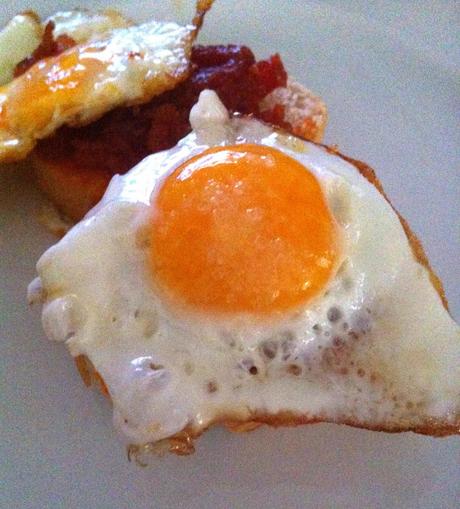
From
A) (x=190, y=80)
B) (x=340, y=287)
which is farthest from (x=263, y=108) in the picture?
(x=340, y=287)

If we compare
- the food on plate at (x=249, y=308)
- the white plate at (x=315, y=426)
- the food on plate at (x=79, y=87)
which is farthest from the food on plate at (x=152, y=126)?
the food on plate at (x=249, y=308)

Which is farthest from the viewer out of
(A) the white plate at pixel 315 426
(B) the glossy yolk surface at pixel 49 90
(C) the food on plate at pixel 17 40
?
(C) the food on plate at pixel 17 40

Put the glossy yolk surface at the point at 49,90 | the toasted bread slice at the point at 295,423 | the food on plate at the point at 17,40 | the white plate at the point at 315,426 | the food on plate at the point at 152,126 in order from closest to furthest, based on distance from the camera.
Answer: the toasted bread slice at the point at 295,423 < the white plate at the point at 315,426 < the glossy yolk surface at the point at 49,90 < the food on plate at the point at 152,126 < the food on plate at the point at 17,40

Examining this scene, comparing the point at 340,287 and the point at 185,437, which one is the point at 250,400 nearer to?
the point at 185,437

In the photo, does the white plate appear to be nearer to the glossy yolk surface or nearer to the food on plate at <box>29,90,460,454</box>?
the food on plate at <box>29,90,460,454</box>

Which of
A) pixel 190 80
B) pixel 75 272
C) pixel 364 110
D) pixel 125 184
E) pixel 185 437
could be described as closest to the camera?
pixel 185 437

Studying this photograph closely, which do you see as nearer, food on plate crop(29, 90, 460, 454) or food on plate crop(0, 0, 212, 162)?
food on plate crop(29, 90, 460, 454)

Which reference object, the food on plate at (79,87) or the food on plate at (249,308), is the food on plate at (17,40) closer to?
the food on plate at (79,87)

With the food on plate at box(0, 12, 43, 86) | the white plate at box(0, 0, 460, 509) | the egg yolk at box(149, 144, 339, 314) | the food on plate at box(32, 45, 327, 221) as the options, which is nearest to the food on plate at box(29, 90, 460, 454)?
the egg yolk at box(149, 144, 339, 314)
